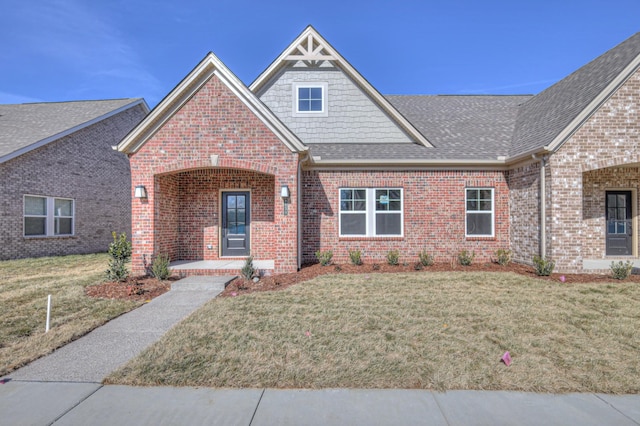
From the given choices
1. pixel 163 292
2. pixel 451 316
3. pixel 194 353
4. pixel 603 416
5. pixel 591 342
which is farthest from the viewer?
pixel 163 292

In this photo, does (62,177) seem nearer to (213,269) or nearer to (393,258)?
(213,269)

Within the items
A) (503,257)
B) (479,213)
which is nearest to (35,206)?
(479,213)

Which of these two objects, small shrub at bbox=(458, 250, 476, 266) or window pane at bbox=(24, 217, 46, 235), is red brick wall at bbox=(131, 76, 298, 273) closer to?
small shrub at bbox=(458, 250, 476, 266)

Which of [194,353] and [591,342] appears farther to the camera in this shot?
[591,342]

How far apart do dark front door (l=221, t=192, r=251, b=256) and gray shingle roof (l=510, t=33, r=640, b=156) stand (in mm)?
8796

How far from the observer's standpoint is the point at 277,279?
8.65 metres

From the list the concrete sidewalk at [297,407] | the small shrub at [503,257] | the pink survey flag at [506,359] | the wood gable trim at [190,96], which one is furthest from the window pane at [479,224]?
the concrete sidewalk at [297,407]

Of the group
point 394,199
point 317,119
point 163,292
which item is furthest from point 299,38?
point 163,292

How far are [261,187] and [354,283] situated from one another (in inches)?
188

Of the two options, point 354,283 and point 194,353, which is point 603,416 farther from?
point 354,283

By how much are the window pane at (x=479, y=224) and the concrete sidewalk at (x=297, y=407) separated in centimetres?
824

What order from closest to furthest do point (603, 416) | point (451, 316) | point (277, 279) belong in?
point (603, 416)
point (451, 316)
point (277, 279)

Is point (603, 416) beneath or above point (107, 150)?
beneath

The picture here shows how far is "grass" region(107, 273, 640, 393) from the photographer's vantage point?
3.62m
